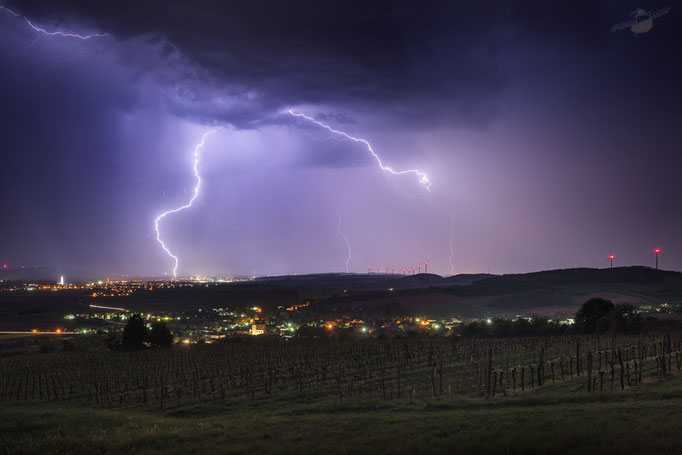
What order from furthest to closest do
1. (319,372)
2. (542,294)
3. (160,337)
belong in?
(542,294)
(160,337)
(319,372)

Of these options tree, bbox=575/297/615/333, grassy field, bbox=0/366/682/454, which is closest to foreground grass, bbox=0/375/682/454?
grassy field, bbox=0/366/682/454

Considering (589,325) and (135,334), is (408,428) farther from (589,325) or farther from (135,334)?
(135,334)

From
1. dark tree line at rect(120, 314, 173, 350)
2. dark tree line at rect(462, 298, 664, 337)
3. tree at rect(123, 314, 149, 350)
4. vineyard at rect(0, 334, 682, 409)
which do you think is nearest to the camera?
vineyard at rect(0, 334, 682, 409)

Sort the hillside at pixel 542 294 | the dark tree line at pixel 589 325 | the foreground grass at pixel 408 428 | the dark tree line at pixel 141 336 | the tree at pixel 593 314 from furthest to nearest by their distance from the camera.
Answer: the hillside at pixel 542 294 < the dark tree line at pixel 141 336 < the tree at pixel 593 314 < the dark tree line at pixel 589 325 < the foreground grass at pixel 408 428

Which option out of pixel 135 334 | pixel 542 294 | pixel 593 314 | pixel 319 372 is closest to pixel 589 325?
pixel 593 314

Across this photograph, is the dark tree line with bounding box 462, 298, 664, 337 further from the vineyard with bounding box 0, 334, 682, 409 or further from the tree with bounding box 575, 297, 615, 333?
the vineyard with bounding box 0, 334, 682, 409

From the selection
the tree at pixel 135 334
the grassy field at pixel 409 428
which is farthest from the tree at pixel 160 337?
the grassy field at pixel 409 428

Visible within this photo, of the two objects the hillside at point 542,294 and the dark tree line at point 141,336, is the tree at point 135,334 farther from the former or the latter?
the hillside at point 542,294
